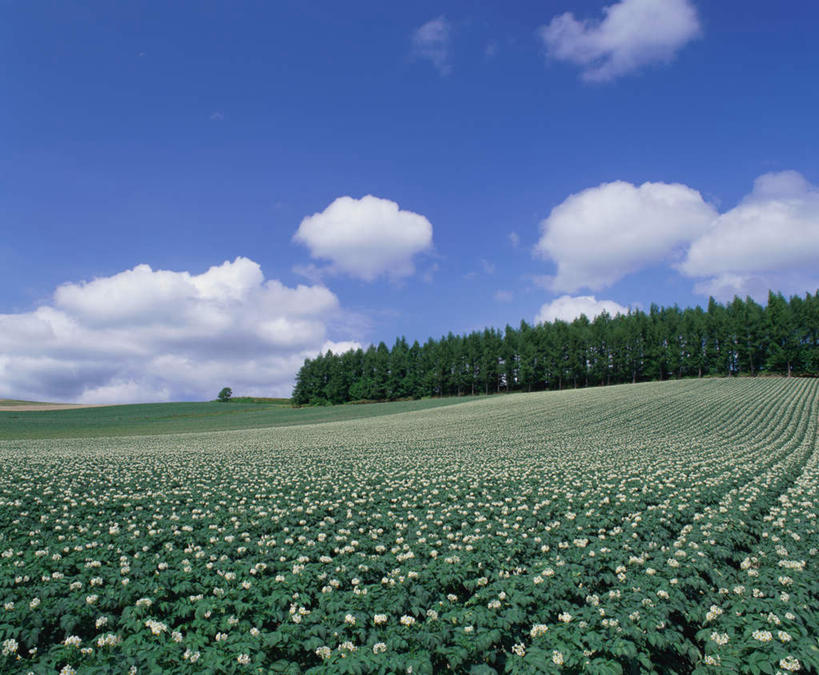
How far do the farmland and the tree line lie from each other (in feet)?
284

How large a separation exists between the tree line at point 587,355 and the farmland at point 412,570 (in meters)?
86.5

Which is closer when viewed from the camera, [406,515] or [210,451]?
[406,515]

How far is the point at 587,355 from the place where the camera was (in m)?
102

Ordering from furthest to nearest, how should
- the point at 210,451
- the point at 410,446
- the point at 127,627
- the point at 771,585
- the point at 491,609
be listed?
1. the point at 410,446
2. the point at 210,451
3. the point at 771,585
4. the point at 491,609
5. the point at 127,627

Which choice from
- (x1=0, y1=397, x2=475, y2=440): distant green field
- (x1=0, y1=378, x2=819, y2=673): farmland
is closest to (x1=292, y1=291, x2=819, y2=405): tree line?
(x1=0, y1=397, x2=475, y2=440): distant green field

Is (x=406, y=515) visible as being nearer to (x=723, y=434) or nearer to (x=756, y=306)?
(x=723, y=434)

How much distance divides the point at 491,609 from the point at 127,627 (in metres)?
4.81

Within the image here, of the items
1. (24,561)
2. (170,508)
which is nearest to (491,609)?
(24,561)

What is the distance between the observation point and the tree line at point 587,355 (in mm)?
87375

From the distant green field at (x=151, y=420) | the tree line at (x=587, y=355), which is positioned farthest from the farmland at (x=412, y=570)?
the tree line at (x=587, y=355)

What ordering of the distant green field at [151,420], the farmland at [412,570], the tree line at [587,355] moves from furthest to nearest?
1. the tree line at [587,355]
2. the distant green field at [151,420]
3. the farmland at [412,570]

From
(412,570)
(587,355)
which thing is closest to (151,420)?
(412,570)

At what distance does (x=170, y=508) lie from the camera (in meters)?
12.3

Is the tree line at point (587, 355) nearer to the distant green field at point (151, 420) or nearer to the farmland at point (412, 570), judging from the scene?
the distant green field at point (151, 420)
